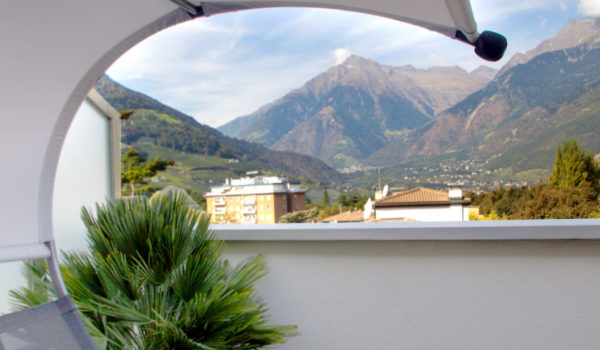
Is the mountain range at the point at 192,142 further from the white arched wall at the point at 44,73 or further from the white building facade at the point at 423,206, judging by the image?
the white arched wall at the point at 44,73

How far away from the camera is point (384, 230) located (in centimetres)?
175

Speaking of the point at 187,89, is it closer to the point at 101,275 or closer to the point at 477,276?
the point at 101,275

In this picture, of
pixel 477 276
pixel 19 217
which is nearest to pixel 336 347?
pixel 477 276

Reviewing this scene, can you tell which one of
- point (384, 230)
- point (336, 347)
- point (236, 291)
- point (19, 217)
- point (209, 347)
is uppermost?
point (19, 217)

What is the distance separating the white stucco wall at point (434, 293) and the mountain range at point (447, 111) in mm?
793

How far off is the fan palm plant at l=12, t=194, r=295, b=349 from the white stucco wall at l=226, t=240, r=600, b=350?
275 mm

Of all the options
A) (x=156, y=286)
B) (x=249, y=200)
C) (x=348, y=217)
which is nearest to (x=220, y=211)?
(x=249, y=200)

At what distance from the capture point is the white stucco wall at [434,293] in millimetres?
1590

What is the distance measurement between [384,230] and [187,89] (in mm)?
3237

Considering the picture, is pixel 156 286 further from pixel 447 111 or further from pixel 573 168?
pixel 447 111

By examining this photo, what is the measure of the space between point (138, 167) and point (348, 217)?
1773 millimetres

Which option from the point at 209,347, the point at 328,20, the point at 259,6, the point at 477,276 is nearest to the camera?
the point at 259,6

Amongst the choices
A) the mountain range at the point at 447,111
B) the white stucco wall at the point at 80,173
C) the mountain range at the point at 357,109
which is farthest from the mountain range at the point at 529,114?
the white stucco wall at the point at 80,173

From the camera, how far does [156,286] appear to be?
1.59 m
